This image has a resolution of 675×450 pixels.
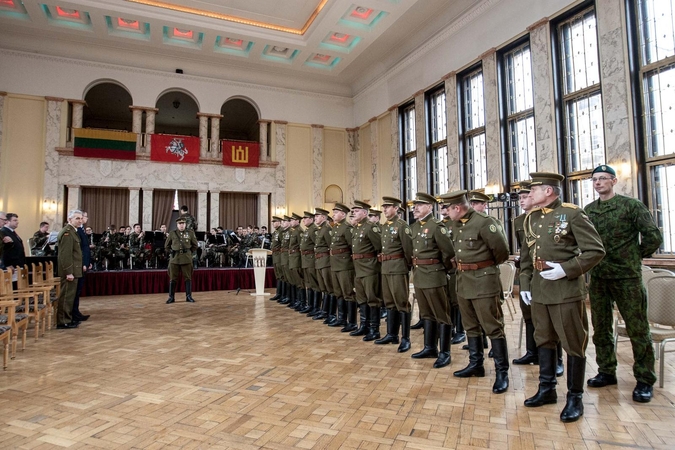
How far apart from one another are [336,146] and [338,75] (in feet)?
8.63

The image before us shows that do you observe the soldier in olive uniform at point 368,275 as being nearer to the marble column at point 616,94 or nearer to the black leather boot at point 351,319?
the black leather boot at point 351,319

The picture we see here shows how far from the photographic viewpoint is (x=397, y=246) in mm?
4289

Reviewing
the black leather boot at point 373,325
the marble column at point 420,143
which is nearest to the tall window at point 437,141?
the marble column at point 420,143

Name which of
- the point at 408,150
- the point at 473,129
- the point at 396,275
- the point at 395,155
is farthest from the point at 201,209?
the point at 396,275

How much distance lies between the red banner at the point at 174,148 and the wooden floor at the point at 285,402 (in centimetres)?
1010

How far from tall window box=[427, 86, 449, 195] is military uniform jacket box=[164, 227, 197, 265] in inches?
281

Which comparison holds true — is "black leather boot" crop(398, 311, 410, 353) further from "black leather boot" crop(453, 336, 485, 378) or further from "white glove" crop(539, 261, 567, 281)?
"white glove" crop(539, 261, 567, 281)

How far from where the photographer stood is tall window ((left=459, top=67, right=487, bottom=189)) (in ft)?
34.5

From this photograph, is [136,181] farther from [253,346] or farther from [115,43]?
[253,346]

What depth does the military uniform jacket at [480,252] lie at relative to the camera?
10.1ft

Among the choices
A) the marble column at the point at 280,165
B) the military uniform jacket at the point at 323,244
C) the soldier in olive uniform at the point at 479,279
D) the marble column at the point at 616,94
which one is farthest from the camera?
the marble column at the point at 280,165

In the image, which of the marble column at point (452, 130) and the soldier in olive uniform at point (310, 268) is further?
the marble column at point (452, 130)

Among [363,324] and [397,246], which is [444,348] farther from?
[363,324]

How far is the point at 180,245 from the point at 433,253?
564 centimetres
